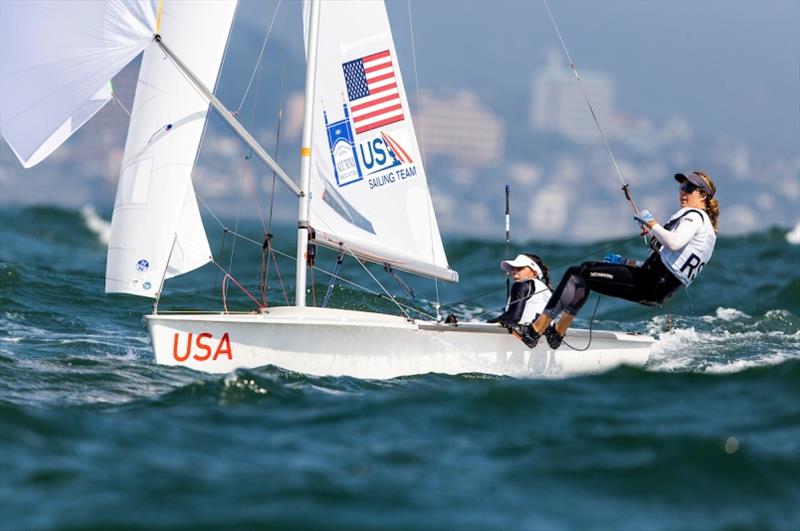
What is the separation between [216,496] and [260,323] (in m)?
3.15

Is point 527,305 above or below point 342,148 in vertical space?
below

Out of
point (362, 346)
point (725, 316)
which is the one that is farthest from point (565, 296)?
point (725, 316)

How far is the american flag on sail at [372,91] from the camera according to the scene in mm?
9414

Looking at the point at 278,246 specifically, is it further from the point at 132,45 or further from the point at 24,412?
the point at 24,412

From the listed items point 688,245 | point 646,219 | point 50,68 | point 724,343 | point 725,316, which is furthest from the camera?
point 725,316

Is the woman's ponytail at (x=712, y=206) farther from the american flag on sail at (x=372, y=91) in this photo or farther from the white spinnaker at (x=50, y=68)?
the white spinnaker at (x=50, y=68)

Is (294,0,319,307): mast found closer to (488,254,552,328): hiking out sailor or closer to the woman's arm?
(488,254,552,328): hiking out sailor

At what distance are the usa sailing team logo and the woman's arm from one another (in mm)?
2023

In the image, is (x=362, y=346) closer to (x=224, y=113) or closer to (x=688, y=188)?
(x=224, y=113)

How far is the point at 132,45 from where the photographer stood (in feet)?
28.3

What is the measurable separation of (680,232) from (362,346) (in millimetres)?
2288

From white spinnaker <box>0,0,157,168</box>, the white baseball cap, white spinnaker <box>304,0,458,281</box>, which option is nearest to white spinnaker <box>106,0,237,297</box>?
white spinnaker <box>0,0,157,168</box>

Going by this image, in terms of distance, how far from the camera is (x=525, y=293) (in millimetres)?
9273

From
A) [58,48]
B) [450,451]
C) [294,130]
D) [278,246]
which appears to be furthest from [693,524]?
[294,130]
